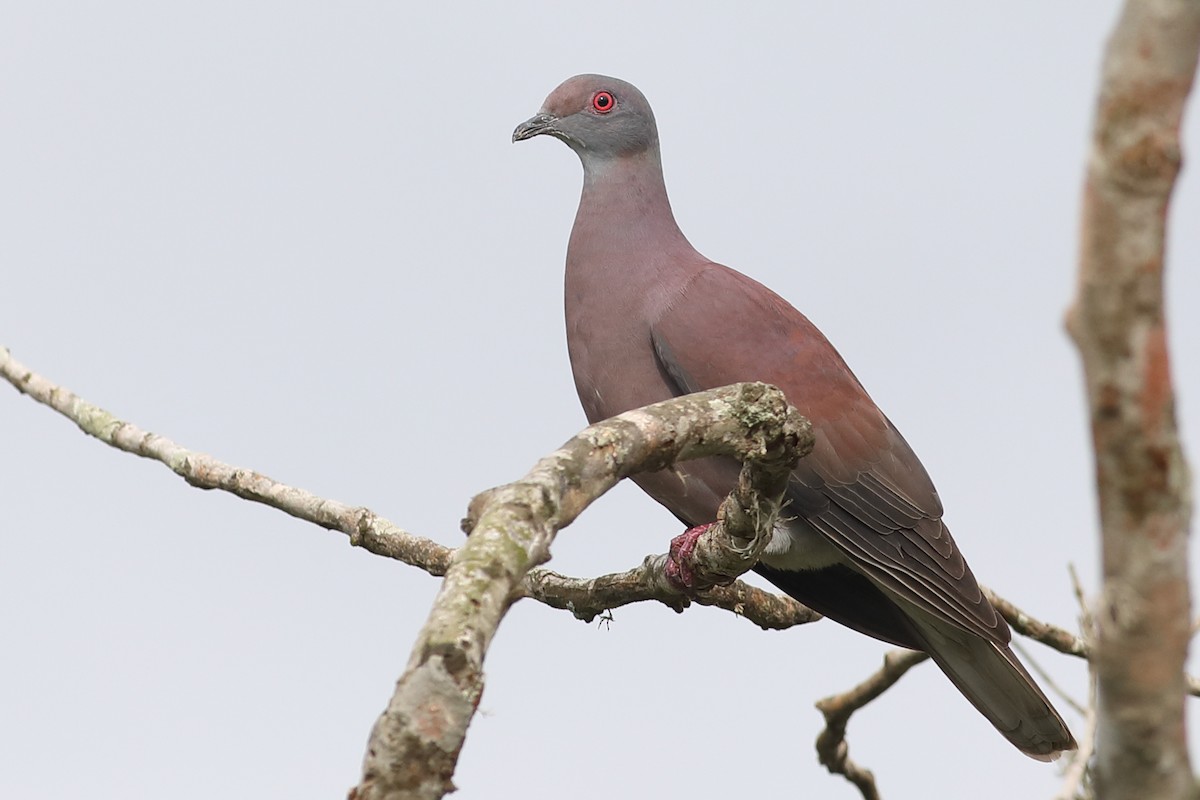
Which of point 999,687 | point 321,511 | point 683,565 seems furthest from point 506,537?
point 999,687

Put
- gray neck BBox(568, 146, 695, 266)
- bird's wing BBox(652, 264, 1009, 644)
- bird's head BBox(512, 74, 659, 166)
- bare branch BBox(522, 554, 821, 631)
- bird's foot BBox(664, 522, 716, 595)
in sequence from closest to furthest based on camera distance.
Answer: bird's foot BBox(664, 522, 716, 595)
bare branch BBox(522, 554, 821, 631)
bird's wing BBox(652, 264, 1009, 644)
gray neck BBox(568, 146, 695, 266)
bird's head BBox(512, 74, 659, 166)

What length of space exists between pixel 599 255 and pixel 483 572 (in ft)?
10.2

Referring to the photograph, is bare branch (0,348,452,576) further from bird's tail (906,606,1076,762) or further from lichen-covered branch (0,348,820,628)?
bird's tail (906,606,1076,762)

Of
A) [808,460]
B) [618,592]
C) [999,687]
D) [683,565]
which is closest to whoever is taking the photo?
[683,565]

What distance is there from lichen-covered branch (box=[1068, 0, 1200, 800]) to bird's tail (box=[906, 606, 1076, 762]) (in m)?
3.19

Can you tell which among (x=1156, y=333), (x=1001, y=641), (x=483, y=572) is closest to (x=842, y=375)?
(x=1001, y=641)

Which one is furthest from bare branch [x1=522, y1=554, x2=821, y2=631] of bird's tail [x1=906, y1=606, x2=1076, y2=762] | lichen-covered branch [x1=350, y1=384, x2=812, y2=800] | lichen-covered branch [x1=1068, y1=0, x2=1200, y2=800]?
lichen-covered branch [x1=1068, y1=0, x2=1200, y2=800]

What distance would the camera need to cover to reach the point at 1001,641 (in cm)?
458

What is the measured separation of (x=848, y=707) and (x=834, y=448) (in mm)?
882

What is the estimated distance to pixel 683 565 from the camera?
3.80 metres

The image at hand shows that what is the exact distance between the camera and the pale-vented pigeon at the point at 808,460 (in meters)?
4.64

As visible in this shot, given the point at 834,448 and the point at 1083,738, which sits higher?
the point at 834,448

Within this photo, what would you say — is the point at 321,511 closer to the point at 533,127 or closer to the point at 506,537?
the point at 533,127

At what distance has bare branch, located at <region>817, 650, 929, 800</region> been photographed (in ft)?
16.0
